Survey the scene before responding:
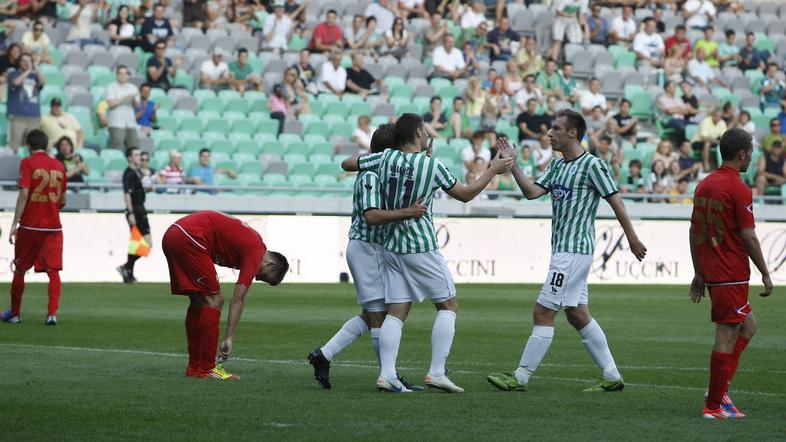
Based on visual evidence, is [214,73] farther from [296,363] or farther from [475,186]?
[475,186]

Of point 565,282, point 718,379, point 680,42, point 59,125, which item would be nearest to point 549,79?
point 680,42

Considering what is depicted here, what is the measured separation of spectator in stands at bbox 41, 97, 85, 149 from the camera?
23.8 m

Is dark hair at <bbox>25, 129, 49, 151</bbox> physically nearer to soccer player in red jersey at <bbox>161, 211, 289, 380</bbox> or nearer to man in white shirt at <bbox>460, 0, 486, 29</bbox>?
soccer player in red jersey at <bbox>161, 211, 289, 380</bbox>

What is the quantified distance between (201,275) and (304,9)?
20703 millimetres

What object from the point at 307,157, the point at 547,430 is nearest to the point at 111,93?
the point at 307,157

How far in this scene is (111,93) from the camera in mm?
25266

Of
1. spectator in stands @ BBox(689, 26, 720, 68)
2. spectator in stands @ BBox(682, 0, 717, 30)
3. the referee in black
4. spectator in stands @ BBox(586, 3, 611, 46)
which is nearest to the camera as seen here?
the referee in black

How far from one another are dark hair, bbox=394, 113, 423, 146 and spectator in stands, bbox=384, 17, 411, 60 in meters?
20.8

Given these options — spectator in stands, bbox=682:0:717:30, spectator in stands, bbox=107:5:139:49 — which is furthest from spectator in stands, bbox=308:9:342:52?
spectator in stands, bbox=682:0:717:30

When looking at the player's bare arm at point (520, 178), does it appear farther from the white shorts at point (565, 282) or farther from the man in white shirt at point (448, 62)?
the man in white shirt at point (448, 62)

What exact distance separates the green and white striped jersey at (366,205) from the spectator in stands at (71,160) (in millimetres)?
13967

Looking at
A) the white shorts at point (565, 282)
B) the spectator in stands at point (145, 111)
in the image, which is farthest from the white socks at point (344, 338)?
the spectator in stands at point (145, 111)

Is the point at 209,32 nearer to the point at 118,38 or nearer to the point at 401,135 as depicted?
the point at 118,38

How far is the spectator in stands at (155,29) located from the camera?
2744cm
